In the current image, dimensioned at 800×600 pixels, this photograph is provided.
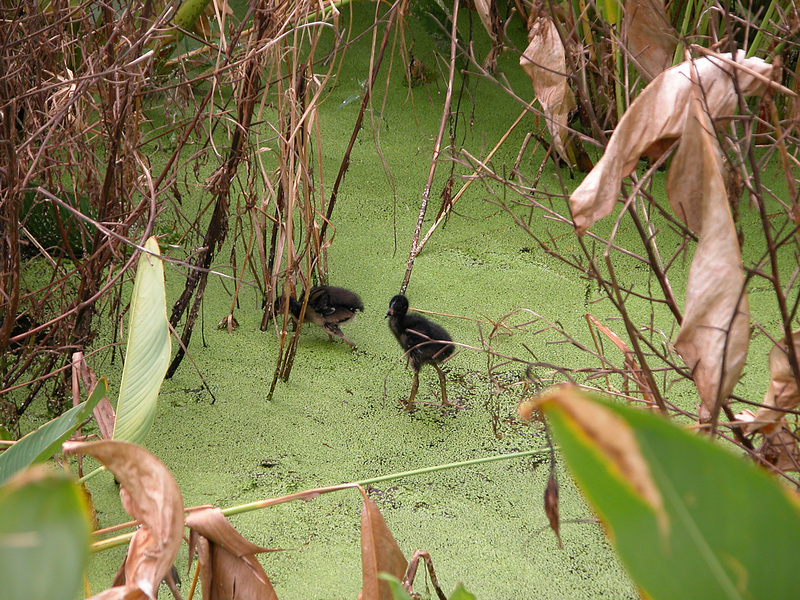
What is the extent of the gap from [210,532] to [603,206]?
0.58 metres

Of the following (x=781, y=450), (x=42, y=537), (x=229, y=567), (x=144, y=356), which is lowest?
(x=229, y=567)

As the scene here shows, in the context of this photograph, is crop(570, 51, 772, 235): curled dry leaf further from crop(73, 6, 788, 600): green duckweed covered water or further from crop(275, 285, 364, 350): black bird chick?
crop(275, 285, 364, 350): black bird chick

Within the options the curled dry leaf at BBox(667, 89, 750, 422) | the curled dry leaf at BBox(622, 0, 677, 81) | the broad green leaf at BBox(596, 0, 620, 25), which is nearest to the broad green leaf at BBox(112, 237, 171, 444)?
the curled dry leaf at BBox(667, 89, 750, 422)

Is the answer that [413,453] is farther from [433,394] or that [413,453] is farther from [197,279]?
[197,279]

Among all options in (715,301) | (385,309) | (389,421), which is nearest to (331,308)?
(385,309)

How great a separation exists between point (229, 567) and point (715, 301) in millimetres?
658

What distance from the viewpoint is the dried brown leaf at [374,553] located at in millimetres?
844

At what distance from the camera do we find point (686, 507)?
0.33 m

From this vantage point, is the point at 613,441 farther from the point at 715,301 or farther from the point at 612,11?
the point at 612,11

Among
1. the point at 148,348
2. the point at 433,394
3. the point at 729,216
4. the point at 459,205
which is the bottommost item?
the point at 433,394

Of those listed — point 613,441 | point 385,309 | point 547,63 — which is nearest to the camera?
point 613,441

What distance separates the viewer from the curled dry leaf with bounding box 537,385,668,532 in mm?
321

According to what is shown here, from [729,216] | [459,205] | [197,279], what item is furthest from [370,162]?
[729,216]

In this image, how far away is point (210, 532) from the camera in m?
0.81
